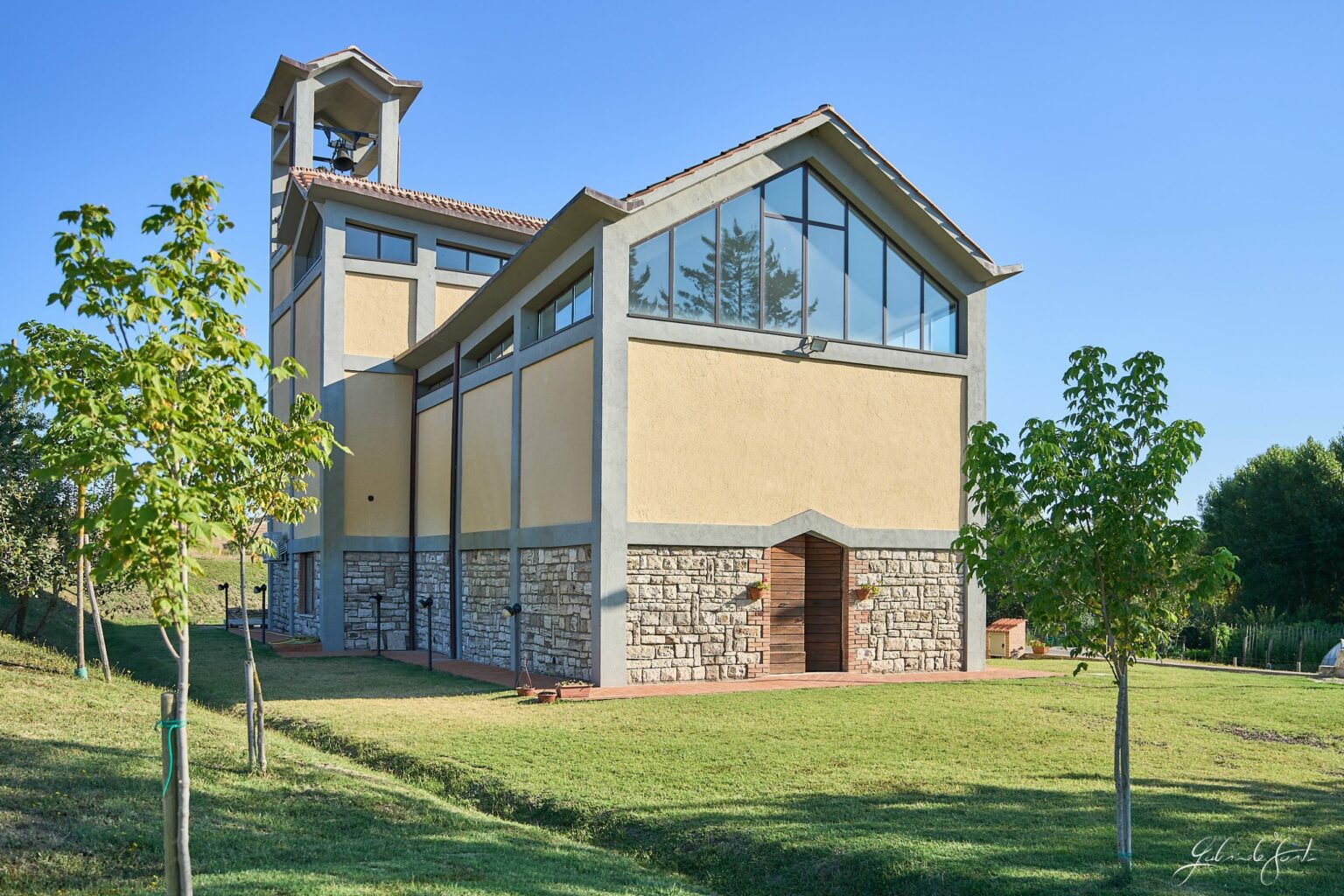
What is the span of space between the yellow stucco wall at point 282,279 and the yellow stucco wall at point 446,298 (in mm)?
4996

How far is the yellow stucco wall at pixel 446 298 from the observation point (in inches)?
1068

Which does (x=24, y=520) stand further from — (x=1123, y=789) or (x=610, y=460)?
(x=1123, y=789)

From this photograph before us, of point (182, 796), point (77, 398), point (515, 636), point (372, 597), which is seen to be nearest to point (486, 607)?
point (515, 636)

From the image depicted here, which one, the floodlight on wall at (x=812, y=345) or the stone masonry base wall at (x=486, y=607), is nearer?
the floodlight on wall at (x=812, y=345)

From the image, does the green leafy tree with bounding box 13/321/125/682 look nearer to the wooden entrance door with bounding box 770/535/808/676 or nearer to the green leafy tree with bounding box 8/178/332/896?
the green leafy tree with bounding box 8/178/332/896

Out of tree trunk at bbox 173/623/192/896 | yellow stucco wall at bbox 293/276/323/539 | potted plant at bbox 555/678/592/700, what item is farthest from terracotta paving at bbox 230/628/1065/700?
tree trunk at bbox 173/623/192/896

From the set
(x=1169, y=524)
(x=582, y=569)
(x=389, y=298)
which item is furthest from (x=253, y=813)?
(x=389, y=298)

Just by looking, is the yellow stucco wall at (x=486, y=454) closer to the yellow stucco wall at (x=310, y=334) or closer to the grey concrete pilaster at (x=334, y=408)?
the grey concrete pilaster at (x=334, y=408)

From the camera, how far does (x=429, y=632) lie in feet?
69.7

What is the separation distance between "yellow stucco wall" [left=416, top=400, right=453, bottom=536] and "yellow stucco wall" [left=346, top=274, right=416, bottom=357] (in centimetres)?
213

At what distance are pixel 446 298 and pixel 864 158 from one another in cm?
1243

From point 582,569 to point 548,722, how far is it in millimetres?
4267

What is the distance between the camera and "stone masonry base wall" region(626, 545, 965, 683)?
1731 centimetres

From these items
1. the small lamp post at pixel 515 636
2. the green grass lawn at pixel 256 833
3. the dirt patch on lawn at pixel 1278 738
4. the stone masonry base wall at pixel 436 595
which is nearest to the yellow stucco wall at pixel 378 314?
the stone masonry base wall at pixel 436 595
